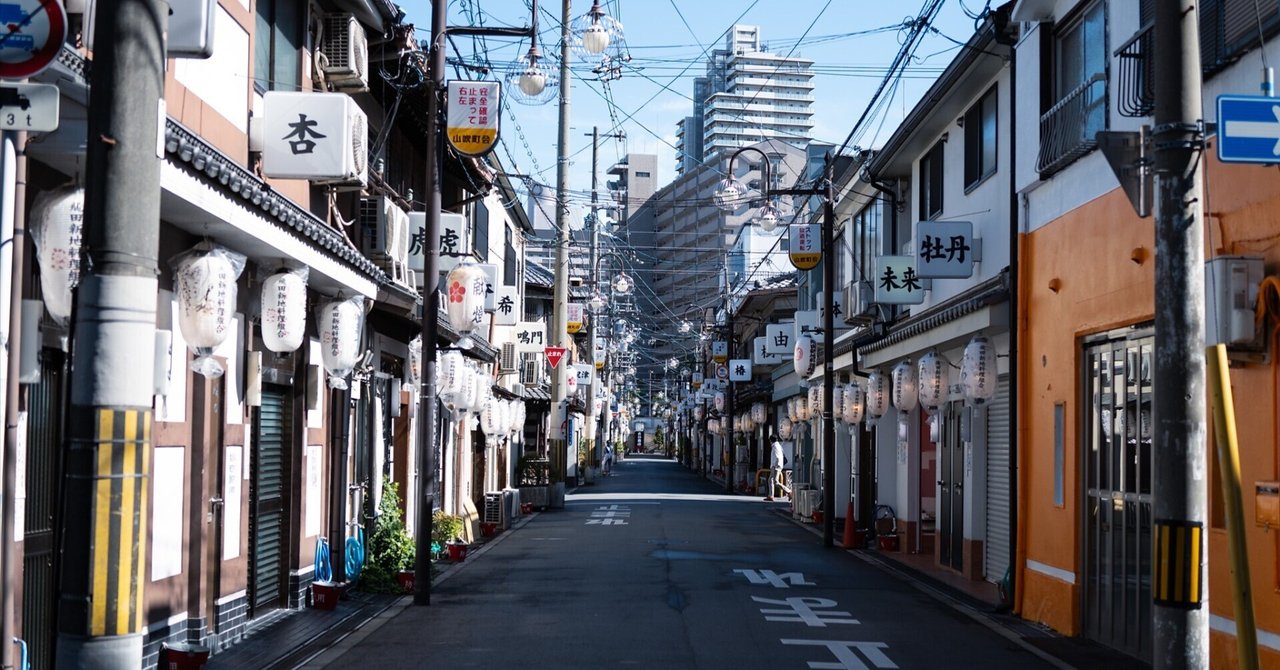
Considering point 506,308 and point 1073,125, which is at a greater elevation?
point 1073,125

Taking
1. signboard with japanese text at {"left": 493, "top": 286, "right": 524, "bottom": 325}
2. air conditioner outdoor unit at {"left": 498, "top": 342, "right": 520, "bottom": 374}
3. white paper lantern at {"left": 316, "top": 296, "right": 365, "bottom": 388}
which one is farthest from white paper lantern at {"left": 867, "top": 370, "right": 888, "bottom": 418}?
air conditioner outdoor unit at {"left": 498, "top": 342, "right": 520, "bottom": 374}

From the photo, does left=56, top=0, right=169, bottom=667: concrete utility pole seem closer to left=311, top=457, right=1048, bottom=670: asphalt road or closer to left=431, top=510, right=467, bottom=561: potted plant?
left=311, top=457, right=1048, bottom=670: asphalt road

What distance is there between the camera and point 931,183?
2592 centimetres

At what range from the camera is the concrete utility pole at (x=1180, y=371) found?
850 centimetres

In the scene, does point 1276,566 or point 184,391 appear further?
point 184,391

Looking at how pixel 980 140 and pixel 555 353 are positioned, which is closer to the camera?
pixel 980 140

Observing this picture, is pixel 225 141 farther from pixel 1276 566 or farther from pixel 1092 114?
pixel 1276 566

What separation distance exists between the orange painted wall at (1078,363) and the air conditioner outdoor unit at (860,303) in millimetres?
9930

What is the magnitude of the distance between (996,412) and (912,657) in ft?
28.9

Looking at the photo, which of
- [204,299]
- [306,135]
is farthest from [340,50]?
[204,299]

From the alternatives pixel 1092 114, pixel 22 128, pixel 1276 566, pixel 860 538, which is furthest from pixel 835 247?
pixel 22 128

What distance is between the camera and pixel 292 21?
17703 mm

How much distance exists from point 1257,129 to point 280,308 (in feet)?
32.2

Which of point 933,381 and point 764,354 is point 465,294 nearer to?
point 933,381
